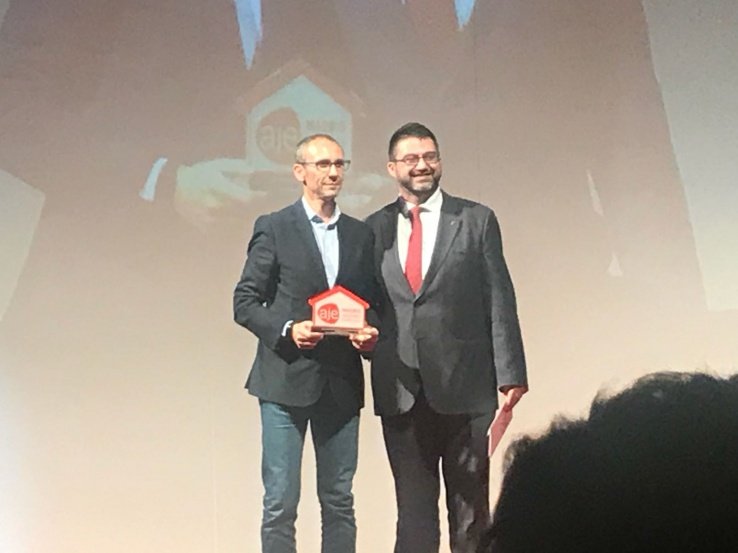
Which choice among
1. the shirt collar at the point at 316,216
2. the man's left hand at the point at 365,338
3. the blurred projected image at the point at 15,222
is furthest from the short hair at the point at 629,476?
the blurred projected image at the point at 15,222

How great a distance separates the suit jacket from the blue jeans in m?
0.03

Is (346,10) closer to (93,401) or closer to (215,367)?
(215,367)

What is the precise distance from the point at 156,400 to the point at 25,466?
29cm

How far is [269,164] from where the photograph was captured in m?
1.87

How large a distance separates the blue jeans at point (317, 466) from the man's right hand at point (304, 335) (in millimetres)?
105

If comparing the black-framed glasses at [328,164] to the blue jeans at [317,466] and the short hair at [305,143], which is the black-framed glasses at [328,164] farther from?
the blue jeans at [317,466]

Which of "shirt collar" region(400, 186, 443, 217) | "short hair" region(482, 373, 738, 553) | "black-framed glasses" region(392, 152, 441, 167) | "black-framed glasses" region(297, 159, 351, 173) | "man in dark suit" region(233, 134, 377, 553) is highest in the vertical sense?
"black-framed glasses" region(392, 152, 441, 167)

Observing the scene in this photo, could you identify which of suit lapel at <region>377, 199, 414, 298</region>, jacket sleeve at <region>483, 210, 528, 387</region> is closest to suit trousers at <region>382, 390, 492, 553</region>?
jacket sleeve at <region>483, 210, 528, 387</region>

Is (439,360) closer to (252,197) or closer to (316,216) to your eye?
(316,216)

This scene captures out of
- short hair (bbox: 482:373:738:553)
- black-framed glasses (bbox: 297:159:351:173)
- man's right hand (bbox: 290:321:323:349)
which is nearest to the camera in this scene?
short hair (bbox: 482:373:738:553)

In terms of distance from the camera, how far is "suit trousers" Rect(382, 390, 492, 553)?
1.77m

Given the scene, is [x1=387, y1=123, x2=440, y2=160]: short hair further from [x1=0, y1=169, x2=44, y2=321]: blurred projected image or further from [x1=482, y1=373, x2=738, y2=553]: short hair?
[x1=482, y1=373, x2=738, y2=553]: short hair

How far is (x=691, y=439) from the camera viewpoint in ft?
2.45

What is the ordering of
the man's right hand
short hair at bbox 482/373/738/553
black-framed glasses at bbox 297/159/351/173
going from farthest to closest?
black-framed glasses at bbox 297/159/351/173 < the man's right hand < short hair at bbox 482/373/738/553
